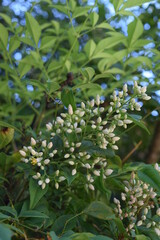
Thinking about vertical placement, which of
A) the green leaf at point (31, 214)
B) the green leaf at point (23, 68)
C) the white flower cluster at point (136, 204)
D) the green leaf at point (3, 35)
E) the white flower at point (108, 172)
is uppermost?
the green leaf at point (3, 35)

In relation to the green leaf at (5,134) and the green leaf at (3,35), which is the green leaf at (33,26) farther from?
the green leaf at (5,134)

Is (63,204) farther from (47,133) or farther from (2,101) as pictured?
(2,101)

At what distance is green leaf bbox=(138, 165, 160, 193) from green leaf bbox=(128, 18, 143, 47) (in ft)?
1.47

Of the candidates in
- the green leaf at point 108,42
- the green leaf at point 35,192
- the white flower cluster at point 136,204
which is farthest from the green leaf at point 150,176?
the green leaf at point 108,42

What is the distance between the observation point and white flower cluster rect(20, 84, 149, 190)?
73 centimetres

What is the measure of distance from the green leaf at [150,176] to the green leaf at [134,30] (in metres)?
0.45

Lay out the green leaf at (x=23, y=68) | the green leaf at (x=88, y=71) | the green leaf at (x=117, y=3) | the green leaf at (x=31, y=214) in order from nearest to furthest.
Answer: the green leaf at (x=31, y=214)
the green leaf at (x=88, y=71)
the green leaf at (x=117, y=3)
the green leaf at (x=23, y=68)

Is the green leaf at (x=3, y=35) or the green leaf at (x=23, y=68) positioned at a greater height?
the green leaf at (x=3, y=35)

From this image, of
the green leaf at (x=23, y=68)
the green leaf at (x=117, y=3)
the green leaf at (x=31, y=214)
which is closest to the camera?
the green leaf at (x=31, y=214)

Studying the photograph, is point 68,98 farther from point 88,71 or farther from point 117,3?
point 117,3

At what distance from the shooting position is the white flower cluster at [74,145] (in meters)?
0.73

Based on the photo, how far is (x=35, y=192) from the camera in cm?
72

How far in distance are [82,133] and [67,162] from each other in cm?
8

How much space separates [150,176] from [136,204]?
102 millimetres
